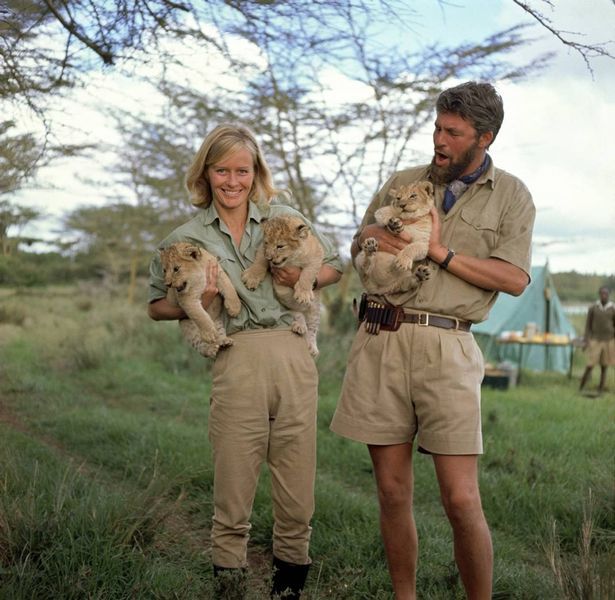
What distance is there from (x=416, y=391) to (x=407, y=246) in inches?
27.7

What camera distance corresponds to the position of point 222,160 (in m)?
3.78

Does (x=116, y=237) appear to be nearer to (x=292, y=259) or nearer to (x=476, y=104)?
(x=292, y=259)

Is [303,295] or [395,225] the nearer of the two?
[395,225]

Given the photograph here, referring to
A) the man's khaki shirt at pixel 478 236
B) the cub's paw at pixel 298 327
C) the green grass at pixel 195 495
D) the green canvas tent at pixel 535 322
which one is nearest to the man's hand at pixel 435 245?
the man's khaki shirt at pixel 478 236

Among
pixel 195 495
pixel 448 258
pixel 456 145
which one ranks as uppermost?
pixel 456 145

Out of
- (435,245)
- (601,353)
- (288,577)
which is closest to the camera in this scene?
(435,245)

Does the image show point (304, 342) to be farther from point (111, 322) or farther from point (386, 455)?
point (111, 322)

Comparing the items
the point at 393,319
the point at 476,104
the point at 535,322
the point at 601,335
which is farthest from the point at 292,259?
the point at 535,322

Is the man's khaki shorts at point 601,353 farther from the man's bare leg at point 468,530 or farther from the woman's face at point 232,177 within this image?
the woman's face at point 232,177

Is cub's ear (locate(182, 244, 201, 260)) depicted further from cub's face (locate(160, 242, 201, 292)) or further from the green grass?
the green grass

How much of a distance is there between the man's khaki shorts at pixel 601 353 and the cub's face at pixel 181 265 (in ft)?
41.4

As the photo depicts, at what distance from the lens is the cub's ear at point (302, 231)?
12.3 feet

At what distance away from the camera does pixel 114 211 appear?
2864 cm

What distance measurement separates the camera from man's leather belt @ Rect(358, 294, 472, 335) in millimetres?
3740
